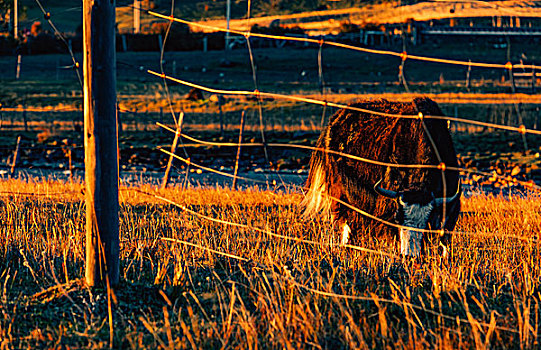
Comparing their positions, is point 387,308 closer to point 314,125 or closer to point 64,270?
point 64,270

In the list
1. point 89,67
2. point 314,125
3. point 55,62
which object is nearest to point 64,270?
point 89,67

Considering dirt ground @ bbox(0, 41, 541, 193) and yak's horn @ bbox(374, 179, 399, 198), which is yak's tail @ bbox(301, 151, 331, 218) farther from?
dirt ground @ bbox(0, 41, 541, 193)

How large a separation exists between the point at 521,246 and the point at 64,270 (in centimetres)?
477

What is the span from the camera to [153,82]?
41.3 meters

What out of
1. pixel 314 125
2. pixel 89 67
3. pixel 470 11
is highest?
pixel 470 11

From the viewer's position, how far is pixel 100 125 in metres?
5.41

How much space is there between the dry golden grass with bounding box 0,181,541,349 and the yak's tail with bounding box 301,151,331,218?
67cm

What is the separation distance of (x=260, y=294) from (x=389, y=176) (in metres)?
3.45

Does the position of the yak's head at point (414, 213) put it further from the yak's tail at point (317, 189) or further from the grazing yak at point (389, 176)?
the yak's tail at point (317, 189)

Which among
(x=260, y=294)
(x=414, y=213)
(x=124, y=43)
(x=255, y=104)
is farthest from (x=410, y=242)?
(x=124, y=43)

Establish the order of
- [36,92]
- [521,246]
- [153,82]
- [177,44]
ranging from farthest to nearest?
Result: 1. [177,44]
2. [153,82]
3. [36,92]
4. [521,246]

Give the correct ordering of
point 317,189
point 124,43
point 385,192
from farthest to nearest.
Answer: point 124,43 < point 317,189 < point 385,192

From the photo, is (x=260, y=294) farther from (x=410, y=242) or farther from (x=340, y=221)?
(x=340, y=221)

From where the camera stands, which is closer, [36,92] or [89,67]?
[89,67]
